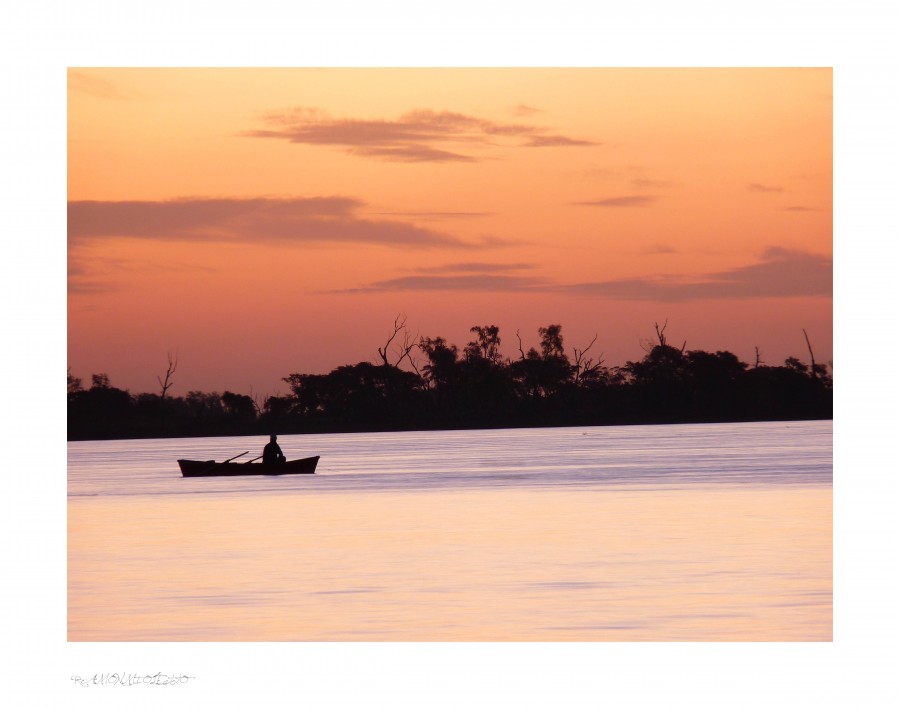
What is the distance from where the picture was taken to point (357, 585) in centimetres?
1969

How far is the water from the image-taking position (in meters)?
16.2

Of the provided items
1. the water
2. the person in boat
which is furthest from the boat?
the water

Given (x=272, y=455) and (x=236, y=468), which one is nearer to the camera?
(x=272, y=455)

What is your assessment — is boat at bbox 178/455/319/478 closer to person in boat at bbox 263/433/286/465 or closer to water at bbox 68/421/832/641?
person in boat at bbox 263/433/286/465

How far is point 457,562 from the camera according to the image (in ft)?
73.7

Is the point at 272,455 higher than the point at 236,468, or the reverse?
the point at 272,455
